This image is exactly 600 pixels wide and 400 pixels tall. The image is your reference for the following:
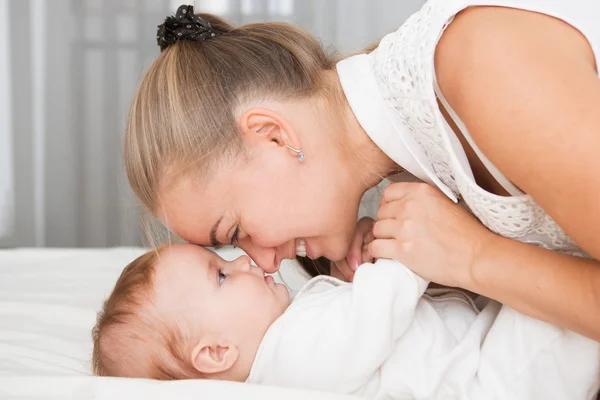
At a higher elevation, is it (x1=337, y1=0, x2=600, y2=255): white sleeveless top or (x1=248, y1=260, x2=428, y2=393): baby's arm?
(x1=337, y1=0, x2=600, y2=255): white sleeveless top

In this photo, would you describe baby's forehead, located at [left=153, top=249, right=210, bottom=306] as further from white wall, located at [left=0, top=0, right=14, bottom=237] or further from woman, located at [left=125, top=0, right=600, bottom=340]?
white wall, located at [left=0, top=0, right=14, bottom=237]

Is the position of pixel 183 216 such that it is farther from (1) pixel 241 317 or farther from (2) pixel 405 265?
(2) pixel 405 265

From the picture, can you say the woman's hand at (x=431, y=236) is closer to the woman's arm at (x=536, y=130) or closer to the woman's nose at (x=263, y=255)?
the woman's arm at (x=536, y=130)

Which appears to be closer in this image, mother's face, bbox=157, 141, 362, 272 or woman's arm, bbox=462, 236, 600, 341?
woman's arm, bbox=462, 236, 600, 341

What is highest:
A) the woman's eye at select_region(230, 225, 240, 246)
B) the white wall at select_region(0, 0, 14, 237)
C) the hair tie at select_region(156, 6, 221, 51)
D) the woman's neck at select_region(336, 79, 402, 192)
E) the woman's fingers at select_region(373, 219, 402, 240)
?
the hair tie at select_region(156, 6, 221, 51)

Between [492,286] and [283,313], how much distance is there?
1.25ft

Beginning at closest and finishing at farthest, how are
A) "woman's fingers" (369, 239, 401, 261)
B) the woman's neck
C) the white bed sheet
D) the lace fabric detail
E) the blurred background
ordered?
the white bed sheet, the lace fabric detail, "woman's fingers" (369, 239, 401, 261), the woman's neck, the blurred background

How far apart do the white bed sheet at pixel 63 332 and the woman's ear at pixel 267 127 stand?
469 mm

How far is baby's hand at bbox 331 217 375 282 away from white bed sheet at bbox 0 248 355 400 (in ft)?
0.91

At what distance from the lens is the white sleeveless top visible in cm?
115

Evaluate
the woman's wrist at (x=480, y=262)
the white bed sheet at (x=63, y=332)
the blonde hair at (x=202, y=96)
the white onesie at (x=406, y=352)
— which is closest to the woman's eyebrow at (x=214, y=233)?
the blonde hair at (x=202, y=96)

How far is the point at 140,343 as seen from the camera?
1.23 meters

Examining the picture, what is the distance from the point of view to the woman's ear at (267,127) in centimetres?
130

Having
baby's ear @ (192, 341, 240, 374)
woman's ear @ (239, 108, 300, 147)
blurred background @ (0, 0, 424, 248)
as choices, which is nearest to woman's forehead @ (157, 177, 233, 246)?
woman's ear @ (239, 108, 300, 147)
